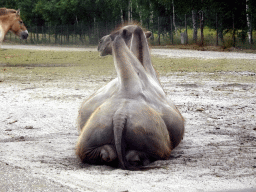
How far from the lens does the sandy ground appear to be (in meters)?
3.06

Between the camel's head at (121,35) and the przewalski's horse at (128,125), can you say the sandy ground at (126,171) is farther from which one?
the camel's head at (121,35)

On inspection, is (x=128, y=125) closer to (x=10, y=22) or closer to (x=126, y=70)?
(x=126, y=70)

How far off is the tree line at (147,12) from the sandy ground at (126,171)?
54.9 feet

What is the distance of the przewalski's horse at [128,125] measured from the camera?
3.40 m

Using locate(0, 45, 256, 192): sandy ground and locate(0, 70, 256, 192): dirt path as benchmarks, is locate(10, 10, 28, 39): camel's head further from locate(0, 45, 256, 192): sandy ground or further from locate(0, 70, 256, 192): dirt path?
locate(0, 45, 256, 192): sandy ground

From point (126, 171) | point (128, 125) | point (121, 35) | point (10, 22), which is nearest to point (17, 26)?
point (10, 22)

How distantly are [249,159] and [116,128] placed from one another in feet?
4.69

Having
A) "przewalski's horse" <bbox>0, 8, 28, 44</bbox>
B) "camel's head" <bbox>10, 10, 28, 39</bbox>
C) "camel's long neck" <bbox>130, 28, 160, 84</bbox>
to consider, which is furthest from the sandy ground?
"camel's head" <bbox>10, 10, 28, 39</bbox>

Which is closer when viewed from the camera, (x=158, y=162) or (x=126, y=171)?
(x=126, y=171)

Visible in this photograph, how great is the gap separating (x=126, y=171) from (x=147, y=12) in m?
34.9

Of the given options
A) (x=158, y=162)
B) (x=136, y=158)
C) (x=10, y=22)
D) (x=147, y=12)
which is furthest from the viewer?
(x=147, y=12)

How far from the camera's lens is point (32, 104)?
7324mm

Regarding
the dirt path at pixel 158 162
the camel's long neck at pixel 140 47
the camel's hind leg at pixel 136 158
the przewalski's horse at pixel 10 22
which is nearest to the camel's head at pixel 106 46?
the camel's long neck at pixel 140 47

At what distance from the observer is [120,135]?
332 cm
